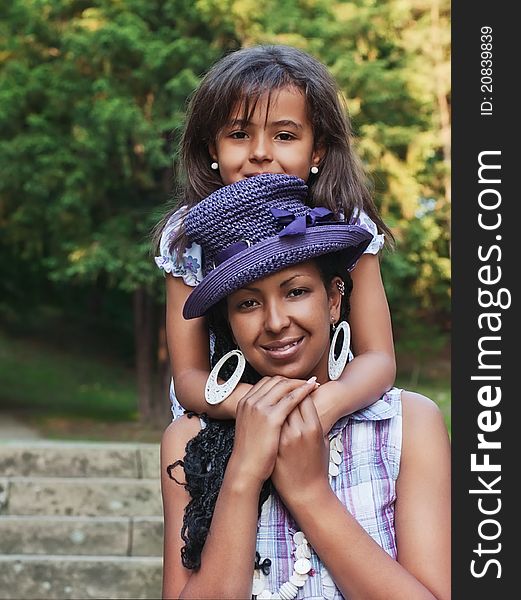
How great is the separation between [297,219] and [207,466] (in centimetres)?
49

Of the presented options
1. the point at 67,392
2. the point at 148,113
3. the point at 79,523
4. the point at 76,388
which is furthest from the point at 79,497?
the point at 76,388

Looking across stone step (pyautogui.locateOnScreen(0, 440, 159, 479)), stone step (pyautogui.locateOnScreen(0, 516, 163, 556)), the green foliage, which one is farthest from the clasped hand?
the green foliage

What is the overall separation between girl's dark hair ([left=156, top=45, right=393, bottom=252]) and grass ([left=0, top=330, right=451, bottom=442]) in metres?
11.9

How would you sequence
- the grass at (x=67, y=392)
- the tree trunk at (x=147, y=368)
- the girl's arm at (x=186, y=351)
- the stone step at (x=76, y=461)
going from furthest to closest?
the tree trunk at (x=147, y=368), the grass at (x=67, y=392), the stone step at (x=76, y=461), the girl's arm at (x=186, y=351)

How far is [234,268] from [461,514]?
61cm

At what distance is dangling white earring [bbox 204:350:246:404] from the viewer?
1930mm

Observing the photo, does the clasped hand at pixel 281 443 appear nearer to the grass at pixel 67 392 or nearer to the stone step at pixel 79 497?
the stone step at pixel 79 497

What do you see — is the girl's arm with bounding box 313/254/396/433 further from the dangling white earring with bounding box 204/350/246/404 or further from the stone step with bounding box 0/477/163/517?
Result: the stone step with bounding box 0/477/163/517

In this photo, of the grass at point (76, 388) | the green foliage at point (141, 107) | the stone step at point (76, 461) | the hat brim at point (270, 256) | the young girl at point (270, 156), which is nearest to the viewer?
the hat brim at point (270, 256)

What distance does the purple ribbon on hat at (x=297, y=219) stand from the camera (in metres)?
1.84

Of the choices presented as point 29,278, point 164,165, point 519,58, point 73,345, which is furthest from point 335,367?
point 73,345

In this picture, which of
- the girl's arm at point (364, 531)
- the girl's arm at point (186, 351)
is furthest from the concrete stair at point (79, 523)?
the girl's arm at point (364, 531)

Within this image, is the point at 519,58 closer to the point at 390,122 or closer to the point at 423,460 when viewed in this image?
the point at 423,460

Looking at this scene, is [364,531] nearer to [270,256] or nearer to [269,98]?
[270,256]
